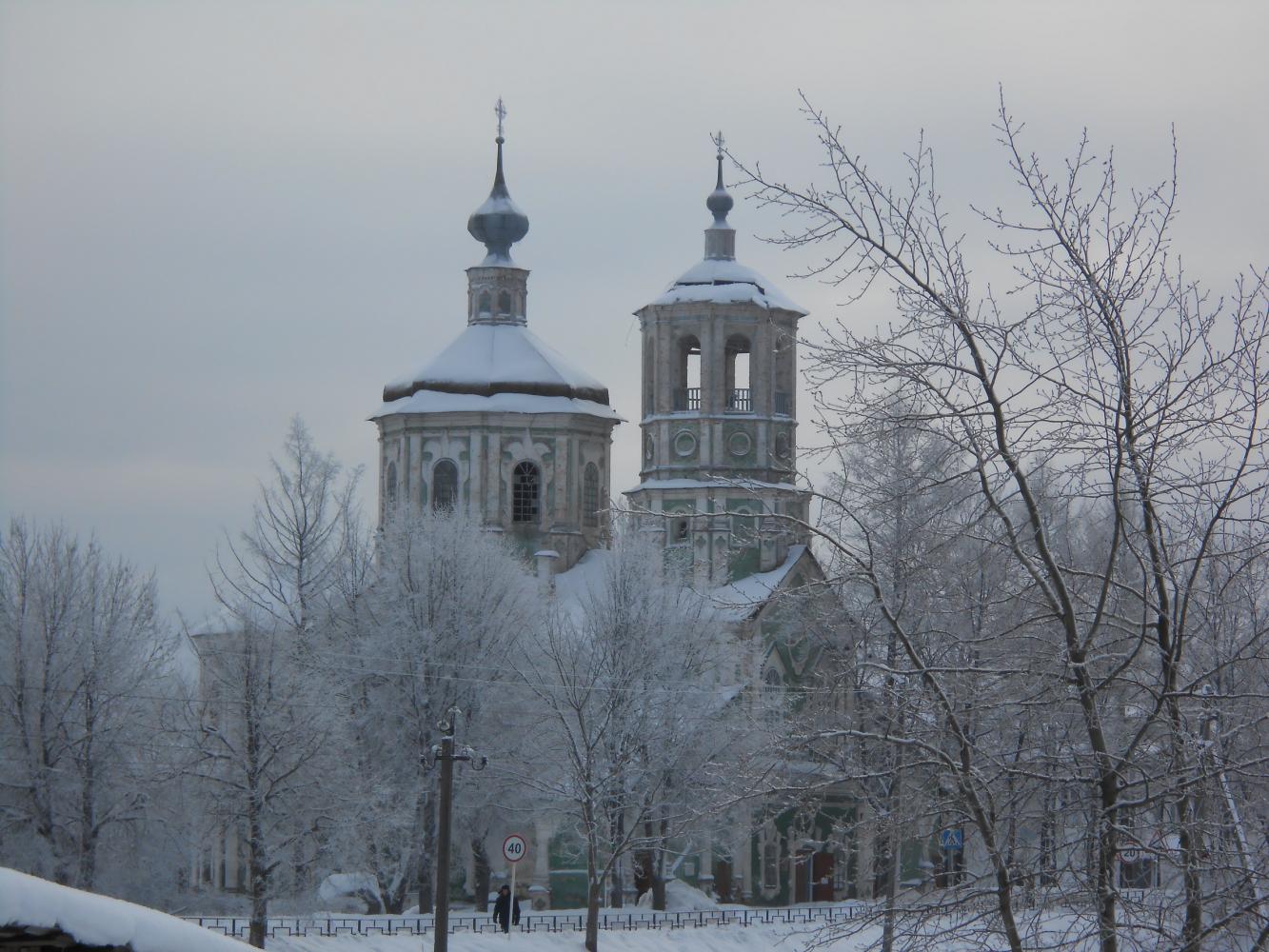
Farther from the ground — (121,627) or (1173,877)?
(121,627)

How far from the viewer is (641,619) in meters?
36.6

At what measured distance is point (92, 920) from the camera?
7.14m

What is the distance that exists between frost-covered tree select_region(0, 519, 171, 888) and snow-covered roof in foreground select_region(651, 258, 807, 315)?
17198 mm

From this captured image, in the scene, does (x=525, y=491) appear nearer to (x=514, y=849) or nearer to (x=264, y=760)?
(x=264, y=760)

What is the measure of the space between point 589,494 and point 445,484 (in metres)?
3.72

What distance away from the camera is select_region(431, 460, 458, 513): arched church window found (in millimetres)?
47781

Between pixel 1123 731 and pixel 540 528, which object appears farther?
pixel 540 528

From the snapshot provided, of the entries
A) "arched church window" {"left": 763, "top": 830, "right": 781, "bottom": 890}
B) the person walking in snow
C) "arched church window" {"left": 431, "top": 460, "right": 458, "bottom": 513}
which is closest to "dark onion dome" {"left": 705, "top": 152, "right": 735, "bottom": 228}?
"arched church window" {"left": 431, "top": 460, "right": 458, "bottom": 513}

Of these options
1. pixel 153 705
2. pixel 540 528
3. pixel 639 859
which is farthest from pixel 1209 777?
pixel 540 528

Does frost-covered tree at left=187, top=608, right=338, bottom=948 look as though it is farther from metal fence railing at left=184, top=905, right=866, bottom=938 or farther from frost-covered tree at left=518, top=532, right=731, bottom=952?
frost-covered tree at left=518, top=532, right=731, bottom=952

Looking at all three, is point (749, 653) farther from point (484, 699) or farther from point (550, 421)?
point (550, 421)

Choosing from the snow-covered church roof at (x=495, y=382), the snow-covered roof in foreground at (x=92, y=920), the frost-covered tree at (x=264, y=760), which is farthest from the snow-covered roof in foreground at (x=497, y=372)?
the snow-covered roof in foreground at (x=92, y=920)

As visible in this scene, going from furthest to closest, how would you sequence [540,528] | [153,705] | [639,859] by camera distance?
[540,528] < [639,859] < [153,705]

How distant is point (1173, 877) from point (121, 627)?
85.7ft
